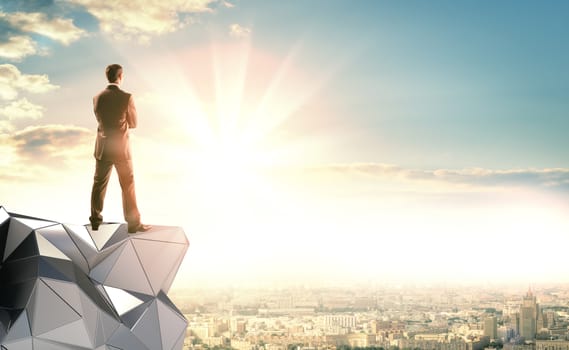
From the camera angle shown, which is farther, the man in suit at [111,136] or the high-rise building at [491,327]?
the high-rise building at [491,327]

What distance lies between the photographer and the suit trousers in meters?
11.8

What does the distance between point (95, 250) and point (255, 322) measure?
19945 mm

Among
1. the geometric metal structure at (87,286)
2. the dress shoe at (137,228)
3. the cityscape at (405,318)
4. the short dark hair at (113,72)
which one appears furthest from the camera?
the cityscape at (405,318)

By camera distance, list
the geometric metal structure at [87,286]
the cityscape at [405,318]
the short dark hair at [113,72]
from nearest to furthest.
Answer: the geometric metal structure at [87,286] < the short dark hair at [113,72] < the cityscape at [405,318]

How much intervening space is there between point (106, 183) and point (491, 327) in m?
23.5

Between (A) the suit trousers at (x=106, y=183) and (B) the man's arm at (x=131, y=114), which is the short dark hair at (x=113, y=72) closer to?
(B) the man's arm at (x=131, y=114)

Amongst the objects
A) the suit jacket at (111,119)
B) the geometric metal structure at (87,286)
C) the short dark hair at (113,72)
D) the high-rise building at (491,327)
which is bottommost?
the high-rise building at (491,327)

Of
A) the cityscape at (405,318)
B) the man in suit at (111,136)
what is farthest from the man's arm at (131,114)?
the cityscape at (405,318)

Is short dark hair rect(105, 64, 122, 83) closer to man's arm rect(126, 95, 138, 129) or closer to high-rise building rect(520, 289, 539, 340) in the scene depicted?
man's arm rect(126, 95, 138, 129)

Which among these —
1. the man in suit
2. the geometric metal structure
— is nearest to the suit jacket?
the man in suit

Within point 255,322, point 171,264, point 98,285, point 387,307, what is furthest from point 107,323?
point 387,307

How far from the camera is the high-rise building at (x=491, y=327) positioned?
30.9 meters

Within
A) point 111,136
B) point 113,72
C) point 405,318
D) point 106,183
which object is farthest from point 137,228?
point 405,318

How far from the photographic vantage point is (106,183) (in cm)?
1194
